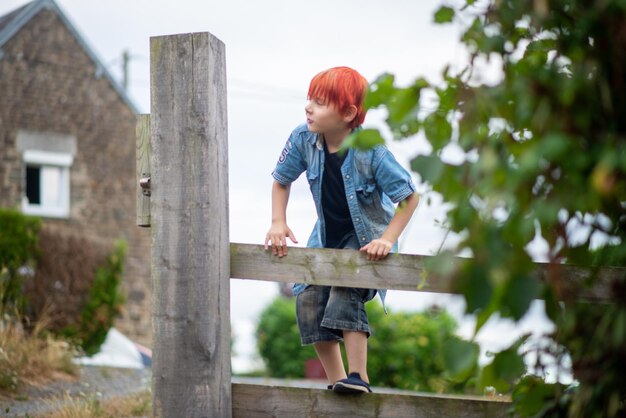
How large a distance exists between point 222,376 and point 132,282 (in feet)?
58.0

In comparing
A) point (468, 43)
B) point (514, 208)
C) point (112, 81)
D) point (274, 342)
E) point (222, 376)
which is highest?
point (112, 81)

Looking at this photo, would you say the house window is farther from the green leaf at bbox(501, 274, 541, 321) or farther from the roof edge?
the green leaf at bbox(501, 274, 541, 321)

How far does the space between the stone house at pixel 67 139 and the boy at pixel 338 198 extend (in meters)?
16.3

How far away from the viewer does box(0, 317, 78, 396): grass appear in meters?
7.25

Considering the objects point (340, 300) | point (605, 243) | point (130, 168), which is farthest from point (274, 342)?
point (605, 243)

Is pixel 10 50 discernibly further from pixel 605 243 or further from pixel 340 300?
pixel 605 243

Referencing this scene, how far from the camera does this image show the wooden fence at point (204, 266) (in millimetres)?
3906

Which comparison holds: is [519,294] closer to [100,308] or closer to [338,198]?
[338,198]

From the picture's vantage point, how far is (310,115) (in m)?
4.32

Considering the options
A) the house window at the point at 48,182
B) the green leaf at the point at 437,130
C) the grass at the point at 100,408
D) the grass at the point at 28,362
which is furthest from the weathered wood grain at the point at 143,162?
the house window at the point at 48,182

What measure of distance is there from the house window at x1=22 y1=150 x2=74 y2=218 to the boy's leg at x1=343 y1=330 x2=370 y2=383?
669 inches

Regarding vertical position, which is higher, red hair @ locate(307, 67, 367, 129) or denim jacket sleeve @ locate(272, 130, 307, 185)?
red hair @ locate(307, 67, 367, 129)

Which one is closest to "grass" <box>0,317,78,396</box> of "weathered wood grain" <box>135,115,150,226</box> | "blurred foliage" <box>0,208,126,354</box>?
"weathered wood grain" <box>135,115,150,226</box>

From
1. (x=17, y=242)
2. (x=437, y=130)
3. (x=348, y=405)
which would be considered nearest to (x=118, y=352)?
(x=17, y=242)
